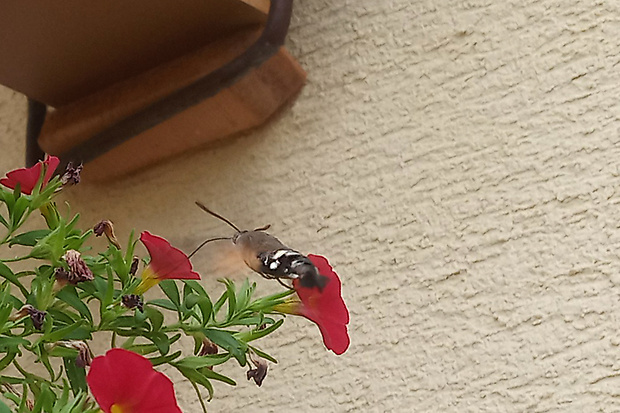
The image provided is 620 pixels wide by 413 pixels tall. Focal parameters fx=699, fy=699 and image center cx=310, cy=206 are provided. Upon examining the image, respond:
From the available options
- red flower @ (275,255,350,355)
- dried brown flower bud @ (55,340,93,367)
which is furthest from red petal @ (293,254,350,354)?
dried brown flower bud @ (55,340,93,367)

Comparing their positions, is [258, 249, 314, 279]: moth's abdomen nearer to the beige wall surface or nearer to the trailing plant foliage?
the trailing plant foliage

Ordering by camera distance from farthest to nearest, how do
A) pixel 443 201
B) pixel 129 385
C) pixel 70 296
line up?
pixel 443 201, pixel 70 296, pixel 129 385

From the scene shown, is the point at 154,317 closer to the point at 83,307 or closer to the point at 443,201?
the point at 83,307

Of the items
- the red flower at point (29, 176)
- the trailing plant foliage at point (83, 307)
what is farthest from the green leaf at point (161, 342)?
the red flower at point (29, 176)

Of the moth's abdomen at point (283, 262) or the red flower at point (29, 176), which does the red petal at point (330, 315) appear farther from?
the red flower at point (29, 176)

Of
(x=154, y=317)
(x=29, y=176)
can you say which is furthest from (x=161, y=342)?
(x=29, y=176)

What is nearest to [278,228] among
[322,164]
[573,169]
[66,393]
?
[322,164]
